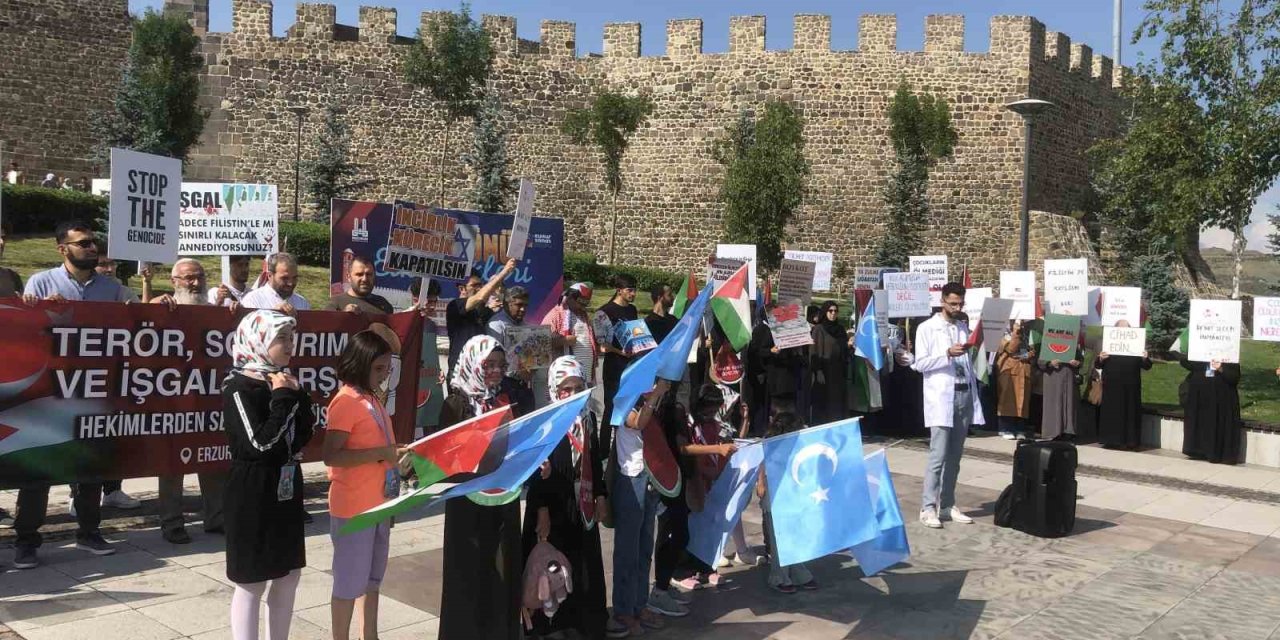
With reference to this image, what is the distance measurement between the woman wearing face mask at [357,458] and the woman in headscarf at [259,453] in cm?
21

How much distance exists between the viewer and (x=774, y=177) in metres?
27.5

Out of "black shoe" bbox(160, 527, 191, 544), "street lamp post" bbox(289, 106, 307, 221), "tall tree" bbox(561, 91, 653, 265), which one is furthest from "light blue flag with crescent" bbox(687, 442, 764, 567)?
"street lamp post" bbox(289, 106, 307, 221)

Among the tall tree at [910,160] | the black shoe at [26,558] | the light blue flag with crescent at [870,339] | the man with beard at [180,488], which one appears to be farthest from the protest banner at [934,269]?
the tall tree at [910,160]

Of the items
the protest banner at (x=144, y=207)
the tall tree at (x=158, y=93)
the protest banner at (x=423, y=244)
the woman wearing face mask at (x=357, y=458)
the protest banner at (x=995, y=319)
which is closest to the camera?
the woman wearing face mask at (x=357, y=458)

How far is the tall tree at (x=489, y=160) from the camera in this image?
3130cm

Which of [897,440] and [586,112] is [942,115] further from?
[897,440]

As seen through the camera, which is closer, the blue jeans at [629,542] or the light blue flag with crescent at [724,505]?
the blue jeans at [629,542]

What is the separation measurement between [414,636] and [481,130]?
27474mm

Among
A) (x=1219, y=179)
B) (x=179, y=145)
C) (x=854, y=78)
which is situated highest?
(x=854, y=78)

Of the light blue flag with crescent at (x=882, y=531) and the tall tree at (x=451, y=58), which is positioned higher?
the tall tree at (x=451, y=58)

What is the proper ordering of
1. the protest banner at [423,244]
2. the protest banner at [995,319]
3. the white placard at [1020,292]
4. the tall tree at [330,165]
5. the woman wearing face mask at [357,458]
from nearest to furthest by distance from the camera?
the woman wearing face mask at [357,458], the protest banner at [423,244], the white placard at [1020,292], the protest banner at [995,319], the tall tree at [330,165]

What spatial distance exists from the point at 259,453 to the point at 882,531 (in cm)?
346

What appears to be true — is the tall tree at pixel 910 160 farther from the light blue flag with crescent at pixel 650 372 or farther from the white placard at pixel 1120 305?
the light blue flag with crescent at pixel 650 372

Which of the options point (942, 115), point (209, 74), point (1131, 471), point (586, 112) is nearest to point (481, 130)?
point (586, 112)
